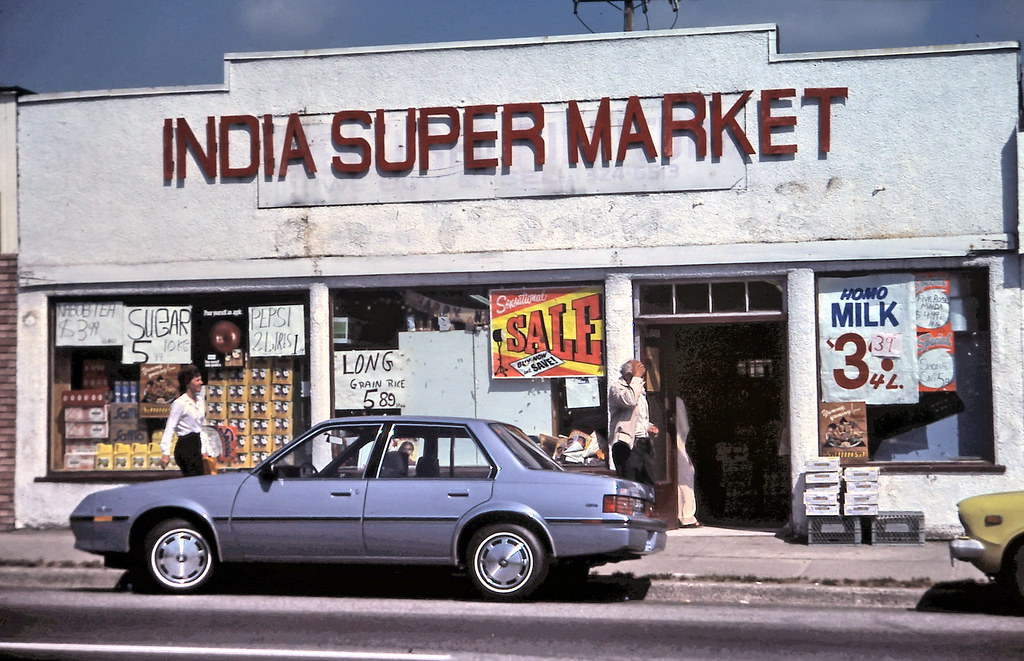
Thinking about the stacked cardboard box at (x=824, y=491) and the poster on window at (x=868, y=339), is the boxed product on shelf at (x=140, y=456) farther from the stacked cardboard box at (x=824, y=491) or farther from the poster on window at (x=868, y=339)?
the poster on window at (x=868, y=339)

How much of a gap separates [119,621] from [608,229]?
726 cm

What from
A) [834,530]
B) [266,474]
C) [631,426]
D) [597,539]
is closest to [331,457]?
[266,474]

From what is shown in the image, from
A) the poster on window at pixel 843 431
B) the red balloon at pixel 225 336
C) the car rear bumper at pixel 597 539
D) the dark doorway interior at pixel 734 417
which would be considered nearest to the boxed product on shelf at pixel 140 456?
the red balloon at pixel 225 336

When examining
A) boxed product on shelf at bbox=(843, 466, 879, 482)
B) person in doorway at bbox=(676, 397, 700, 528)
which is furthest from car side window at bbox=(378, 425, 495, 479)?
person in doorway at bbox=(676, 397, 700, 528)

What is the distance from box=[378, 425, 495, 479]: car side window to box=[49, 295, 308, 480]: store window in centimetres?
484

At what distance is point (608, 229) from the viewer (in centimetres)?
1474

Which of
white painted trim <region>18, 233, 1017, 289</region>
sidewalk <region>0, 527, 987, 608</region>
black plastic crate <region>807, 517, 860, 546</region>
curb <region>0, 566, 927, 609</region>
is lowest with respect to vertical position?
curb <region>0, 566, 927, 609</region>

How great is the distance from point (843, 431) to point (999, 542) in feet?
14.4

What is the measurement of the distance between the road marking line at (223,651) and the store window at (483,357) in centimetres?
684

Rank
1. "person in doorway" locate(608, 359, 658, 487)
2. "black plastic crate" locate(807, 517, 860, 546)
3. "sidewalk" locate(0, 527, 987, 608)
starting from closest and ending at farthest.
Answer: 1. "sidewalk" locate(0, 527, 987, 608)
2. "black plastic crate" locate(807, 517, 860, 546)
3. "person in doorway" locate(608, 359, 658, 487)

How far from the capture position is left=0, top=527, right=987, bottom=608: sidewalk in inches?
434

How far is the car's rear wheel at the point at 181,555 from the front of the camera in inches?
427

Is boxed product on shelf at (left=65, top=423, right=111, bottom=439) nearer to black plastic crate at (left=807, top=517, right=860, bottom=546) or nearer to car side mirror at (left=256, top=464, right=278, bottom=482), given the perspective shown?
car side mirror at (left=256, top=464, right=278, bottom=482)

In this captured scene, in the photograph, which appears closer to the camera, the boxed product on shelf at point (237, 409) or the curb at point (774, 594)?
the curb at point (774, 594)
